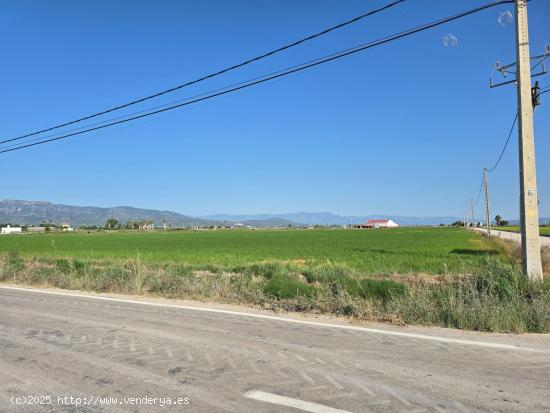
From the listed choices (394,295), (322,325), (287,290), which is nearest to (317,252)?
(287,290)

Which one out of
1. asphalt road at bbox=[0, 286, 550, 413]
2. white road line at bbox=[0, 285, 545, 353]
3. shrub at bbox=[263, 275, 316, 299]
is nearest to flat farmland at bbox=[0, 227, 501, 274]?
shrub at bbox=[263, 275, 316, 299]

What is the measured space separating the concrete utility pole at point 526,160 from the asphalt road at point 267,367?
3663mm

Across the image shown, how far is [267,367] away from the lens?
17.8ft

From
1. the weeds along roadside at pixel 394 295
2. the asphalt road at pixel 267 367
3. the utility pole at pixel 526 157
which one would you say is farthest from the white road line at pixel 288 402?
the utility pole at pixel 526 157

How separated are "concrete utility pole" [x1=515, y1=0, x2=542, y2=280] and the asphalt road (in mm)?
3663

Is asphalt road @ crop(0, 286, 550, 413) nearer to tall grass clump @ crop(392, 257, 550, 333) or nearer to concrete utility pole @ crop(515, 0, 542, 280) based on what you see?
tall grass clump @ crop(392, 257, 550, 333)

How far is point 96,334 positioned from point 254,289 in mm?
4563

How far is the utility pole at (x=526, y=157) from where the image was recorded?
982 centimetres

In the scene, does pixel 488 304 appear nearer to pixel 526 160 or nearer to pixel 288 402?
pixel 526 160

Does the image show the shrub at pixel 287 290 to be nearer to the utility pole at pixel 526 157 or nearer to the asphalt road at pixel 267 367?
the asphalt road at pixel 267 367

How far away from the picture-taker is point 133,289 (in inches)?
496

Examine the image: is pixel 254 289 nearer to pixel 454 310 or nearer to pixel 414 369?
pixel 454 310

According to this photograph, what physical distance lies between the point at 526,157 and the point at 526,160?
0.23 ft

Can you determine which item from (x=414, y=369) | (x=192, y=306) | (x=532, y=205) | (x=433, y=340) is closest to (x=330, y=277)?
(x=192, y=306)
